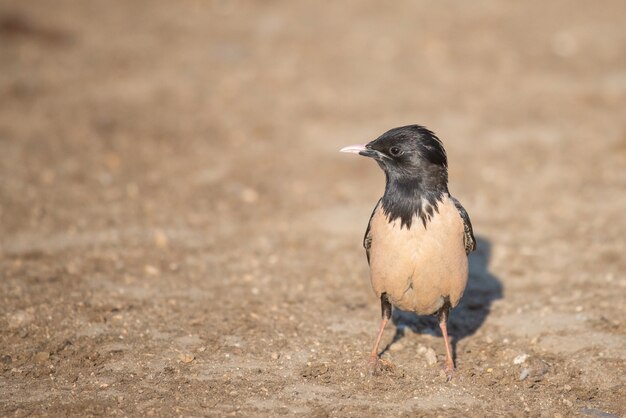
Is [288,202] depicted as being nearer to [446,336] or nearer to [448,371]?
[446,336]

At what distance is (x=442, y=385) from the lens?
666cm

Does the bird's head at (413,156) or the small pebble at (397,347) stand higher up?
the bird's head at (413,156)

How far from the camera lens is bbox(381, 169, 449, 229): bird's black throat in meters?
6.55

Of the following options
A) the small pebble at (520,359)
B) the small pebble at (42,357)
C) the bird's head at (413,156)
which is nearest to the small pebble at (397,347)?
the small pebble at (520,359)

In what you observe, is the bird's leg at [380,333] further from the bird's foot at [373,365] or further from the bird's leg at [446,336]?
the bird's leg at [446,336]

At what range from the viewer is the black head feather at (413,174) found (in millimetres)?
6582

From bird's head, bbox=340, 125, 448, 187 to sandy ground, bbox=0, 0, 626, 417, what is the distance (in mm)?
1659

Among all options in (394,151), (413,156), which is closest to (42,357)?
(394,151)

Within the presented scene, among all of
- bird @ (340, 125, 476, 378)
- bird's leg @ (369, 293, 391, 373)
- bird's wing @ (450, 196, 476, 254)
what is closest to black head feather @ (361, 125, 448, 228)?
bird @ (340, 125, 476, 378)


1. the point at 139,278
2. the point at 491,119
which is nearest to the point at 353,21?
the point at 491,119

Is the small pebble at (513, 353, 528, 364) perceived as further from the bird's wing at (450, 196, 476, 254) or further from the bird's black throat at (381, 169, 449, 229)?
the bird's black throat at (381, 169, 449, 229)

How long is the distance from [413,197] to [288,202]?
4512 mm

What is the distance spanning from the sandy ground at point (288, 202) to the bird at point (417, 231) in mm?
762

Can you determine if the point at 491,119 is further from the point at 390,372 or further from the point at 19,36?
the point at 19,36
